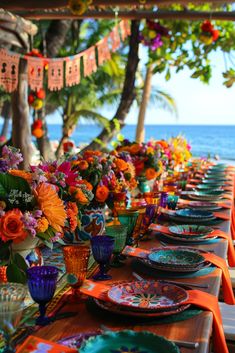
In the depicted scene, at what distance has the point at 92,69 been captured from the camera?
224 inches

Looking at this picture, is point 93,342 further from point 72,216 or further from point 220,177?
point 220,177

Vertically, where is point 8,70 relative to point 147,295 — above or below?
above

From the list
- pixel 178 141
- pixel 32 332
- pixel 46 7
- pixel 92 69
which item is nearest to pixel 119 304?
pixel 32 332

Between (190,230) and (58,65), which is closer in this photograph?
(190,230)

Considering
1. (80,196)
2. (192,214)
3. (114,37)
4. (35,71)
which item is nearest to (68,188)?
(80,196)

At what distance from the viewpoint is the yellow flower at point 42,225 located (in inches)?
59.0

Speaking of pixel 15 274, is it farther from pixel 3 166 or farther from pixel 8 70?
pixel 8 70

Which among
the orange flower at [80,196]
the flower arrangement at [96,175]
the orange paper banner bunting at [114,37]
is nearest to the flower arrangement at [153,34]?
the orange paper banner bunting at [114,37]

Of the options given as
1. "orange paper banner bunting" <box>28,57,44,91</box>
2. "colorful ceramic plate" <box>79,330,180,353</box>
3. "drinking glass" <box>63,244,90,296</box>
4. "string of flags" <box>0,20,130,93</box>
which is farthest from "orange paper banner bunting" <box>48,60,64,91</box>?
"colorful ceramic plate" <box>79,330,180,353</box>

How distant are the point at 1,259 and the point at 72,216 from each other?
0.34m

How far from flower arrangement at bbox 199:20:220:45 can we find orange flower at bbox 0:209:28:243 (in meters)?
4.53

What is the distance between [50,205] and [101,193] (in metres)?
→ 0.73

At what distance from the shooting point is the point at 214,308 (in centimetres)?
140

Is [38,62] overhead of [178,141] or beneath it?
overhead
